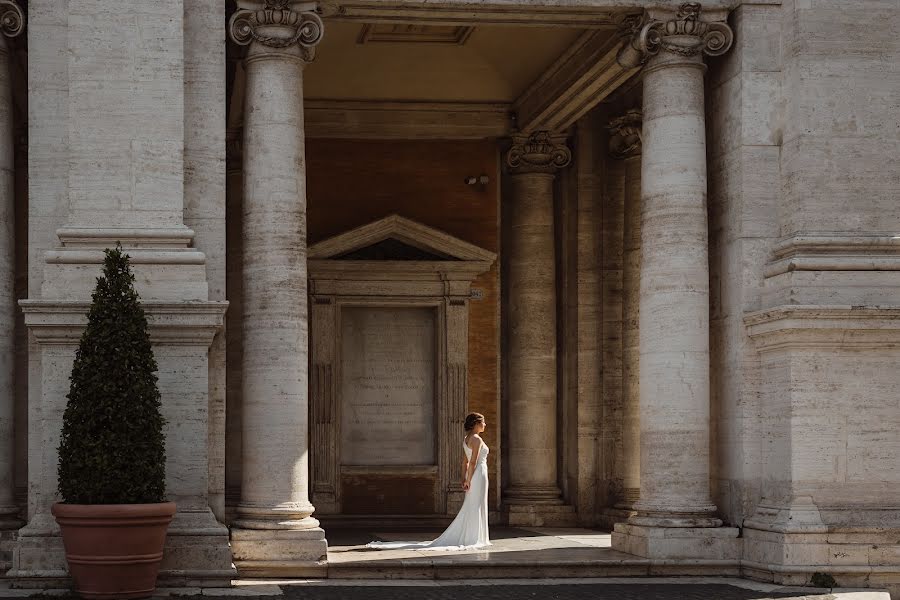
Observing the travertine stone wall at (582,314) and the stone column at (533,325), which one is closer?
the travertine stone wall at (582,314)

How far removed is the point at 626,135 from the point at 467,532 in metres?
6.62

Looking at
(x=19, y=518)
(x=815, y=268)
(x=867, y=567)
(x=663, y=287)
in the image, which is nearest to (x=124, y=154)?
(x=19, y=518)

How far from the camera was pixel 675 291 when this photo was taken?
1730 centimetres

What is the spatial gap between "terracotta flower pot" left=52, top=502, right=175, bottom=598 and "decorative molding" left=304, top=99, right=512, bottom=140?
9840 mm

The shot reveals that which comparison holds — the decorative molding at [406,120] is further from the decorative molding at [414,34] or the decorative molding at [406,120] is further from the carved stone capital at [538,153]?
the decorative molding at [414,34]

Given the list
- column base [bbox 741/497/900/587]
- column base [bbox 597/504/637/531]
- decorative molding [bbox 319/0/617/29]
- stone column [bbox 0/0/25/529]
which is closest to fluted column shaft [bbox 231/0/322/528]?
decorative molding [bbox 319/0/617/29]

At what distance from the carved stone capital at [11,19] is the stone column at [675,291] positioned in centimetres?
665

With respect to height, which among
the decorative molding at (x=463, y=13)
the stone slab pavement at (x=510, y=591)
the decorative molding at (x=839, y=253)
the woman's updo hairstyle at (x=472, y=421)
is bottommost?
the stone slab pavement at (x=510, y=591)

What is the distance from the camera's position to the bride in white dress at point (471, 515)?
741 inches

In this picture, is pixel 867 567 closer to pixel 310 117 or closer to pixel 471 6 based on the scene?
pixel 471 6

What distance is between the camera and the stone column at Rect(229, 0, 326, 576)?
645 inches

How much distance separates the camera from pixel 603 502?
22.6 m

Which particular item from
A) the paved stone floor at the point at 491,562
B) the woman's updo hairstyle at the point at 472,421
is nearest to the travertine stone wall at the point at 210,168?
the paved stone floor at the point at 491,562

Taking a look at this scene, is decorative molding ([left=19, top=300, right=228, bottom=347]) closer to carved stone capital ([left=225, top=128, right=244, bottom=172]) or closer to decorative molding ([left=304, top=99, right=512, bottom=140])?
carved stone capital ([left=225, top=128, right=244, bottom=172])
